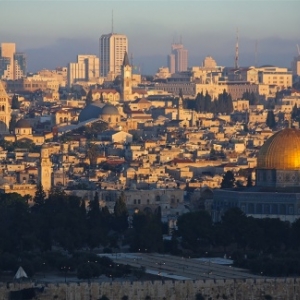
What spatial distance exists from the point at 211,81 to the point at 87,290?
13850cm

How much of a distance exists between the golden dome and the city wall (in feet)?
80.6

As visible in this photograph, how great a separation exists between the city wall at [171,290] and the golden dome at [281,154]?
2455cm

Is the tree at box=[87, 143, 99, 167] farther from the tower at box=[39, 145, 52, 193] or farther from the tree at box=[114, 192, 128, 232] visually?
the tree at box=[114, 192, 128, 232]

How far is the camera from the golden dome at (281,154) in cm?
8306

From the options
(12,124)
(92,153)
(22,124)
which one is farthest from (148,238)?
(12,124)

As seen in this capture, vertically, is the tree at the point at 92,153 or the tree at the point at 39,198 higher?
the tree at the point at 92,153

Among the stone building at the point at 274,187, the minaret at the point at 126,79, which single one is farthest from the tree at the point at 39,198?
the minaret at the point at 126,79

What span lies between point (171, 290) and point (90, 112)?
8921 cm

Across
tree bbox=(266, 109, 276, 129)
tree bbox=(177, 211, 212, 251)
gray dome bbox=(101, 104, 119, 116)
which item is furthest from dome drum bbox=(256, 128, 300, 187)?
gray dome bbox=(101, 104, 119, 116)

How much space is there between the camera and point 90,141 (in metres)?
128

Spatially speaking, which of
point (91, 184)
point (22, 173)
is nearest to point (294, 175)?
point (91, 184)

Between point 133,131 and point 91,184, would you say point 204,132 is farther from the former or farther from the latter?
point 91,184

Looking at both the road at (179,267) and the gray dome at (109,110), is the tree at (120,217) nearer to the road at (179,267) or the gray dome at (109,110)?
the road at (179,267)

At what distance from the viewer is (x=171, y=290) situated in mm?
57156
